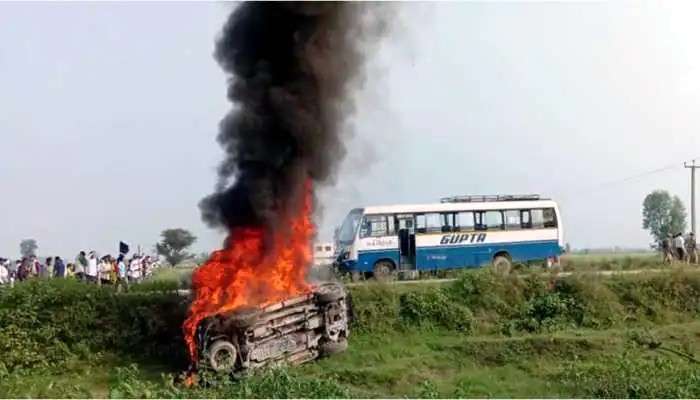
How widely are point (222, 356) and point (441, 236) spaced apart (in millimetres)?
13070

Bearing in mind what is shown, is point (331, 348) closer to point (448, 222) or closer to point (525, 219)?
point (448, 222)

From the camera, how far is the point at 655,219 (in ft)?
230

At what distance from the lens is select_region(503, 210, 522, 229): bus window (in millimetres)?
27141

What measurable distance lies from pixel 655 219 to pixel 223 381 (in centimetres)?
6433

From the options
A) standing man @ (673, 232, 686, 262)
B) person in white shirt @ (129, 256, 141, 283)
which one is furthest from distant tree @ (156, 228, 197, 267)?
standing man @ (673, 232, 686, 262)

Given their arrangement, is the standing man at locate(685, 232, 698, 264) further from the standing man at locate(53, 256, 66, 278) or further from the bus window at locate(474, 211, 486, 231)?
the standing man at locate(53, 256, 66, 278)

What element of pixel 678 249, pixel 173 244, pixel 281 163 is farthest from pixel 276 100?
pixel 173 244

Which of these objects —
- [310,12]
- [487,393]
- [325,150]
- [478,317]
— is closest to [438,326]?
[478,317]

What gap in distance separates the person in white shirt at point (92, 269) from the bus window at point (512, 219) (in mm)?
14723

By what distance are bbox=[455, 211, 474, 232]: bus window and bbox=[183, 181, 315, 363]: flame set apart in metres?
9.98

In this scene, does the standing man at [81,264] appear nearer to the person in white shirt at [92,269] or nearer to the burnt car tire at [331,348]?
the person in white shirt at [92,269]

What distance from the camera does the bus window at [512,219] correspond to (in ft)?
89.0

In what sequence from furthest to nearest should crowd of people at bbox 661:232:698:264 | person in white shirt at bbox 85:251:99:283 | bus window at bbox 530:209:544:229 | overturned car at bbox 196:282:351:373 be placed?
1. crowd of people at bbox 661:232:698:264
2. bus window at bbox 530:209:544:229
3. person in white shirt at bbox 85:251:99:283
4. overturned car at bbox 196:282:351:373

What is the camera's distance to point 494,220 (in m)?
27.0
